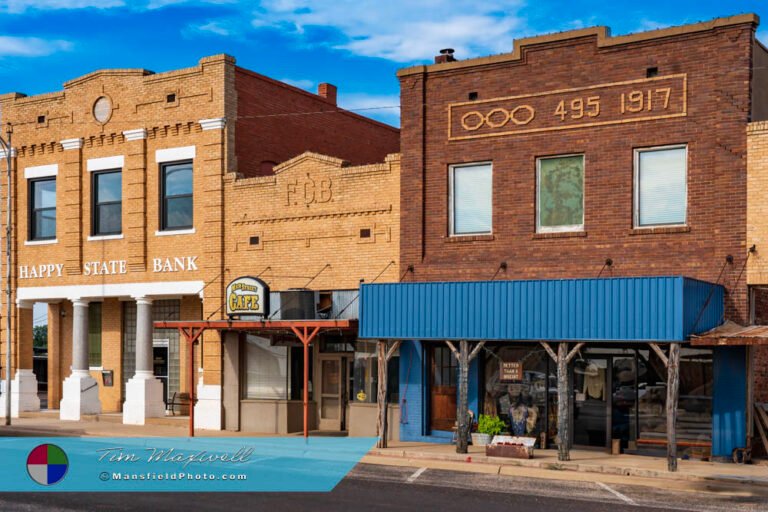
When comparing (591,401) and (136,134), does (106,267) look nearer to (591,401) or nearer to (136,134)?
(136,134)

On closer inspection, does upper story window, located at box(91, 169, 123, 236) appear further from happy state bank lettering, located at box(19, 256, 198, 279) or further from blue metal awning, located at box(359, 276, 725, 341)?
blue metal awning, located at box(359, 276, 725, 341)

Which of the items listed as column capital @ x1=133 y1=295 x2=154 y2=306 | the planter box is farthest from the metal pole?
the planter box

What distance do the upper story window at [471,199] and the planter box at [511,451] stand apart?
557 centimetres

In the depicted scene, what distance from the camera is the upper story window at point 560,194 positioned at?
75.3 ft

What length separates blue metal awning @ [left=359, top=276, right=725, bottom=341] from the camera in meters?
19.5

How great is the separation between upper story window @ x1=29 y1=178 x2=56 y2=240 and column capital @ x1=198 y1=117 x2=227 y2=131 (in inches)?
270

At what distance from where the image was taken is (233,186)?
92.0ft

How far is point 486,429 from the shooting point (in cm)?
2252

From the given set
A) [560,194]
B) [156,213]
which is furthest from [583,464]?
[156,213]

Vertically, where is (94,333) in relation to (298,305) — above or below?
below

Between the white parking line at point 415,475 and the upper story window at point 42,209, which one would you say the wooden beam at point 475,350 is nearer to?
the white parking line at point 415,475

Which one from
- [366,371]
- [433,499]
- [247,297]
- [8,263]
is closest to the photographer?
[433,499]

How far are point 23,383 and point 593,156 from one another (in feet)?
67.7

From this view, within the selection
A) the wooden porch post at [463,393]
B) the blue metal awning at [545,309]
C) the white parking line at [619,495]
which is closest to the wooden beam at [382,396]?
the blue metal awning at [545,309]
